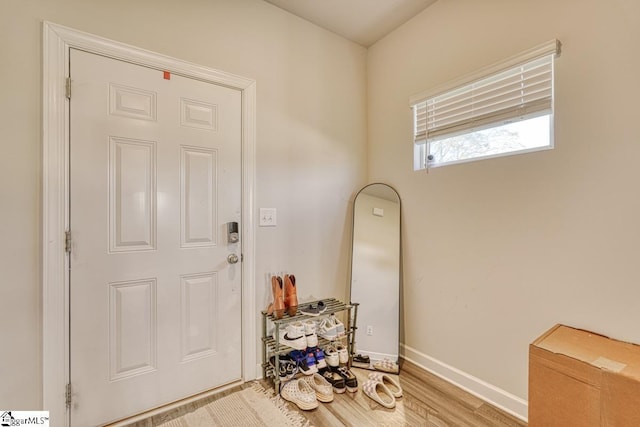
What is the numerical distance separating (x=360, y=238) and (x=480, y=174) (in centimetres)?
97

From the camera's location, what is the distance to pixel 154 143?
161 cm

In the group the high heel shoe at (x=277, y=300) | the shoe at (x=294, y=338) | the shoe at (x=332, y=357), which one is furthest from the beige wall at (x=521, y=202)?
the high heel shoe at (x=277, y=300)

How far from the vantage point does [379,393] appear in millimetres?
1790

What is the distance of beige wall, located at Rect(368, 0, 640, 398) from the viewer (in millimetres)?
1280

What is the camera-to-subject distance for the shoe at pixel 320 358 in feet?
6.41

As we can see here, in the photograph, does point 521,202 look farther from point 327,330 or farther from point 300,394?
point 300,394

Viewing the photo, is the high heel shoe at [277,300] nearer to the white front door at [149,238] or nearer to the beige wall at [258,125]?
the beige wall at [258,125]

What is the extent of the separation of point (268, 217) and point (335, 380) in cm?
115

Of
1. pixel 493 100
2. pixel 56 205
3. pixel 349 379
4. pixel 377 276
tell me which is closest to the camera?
pixel 56 205

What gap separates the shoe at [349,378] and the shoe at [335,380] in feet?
0.07

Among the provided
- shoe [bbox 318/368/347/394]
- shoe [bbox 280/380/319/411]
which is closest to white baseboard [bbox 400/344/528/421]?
shoe [bbox 318/368/347/394]

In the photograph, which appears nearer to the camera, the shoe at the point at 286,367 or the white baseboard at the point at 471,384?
the white baseboard at the point at 471,384

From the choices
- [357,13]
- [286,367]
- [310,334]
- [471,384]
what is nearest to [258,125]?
[357,13]

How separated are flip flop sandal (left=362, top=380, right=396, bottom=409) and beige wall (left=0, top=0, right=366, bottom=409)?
2.34 ft
